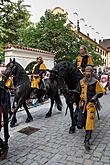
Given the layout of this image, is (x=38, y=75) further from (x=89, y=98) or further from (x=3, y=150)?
(x=3, y=150)

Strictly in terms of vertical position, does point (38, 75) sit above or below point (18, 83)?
above

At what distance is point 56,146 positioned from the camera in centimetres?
520

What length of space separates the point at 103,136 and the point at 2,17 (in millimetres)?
18345

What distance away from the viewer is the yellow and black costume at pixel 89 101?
16.2 ft

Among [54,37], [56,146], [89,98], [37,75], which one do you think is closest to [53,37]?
[54,37]

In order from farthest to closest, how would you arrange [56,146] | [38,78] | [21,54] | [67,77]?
[21,54] → [38,78] → [67,77] → [56,146]

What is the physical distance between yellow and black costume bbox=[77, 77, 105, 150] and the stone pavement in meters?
0.43

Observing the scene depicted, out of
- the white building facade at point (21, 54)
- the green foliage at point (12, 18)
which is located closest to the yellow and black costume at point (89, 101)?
the white building facade at point (21, 54)

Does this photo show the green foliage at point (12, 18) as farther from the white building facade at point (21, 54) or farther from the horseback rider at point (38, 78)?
the horseback rider at point (38, 78)

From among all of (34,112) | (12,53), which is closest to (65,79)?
(34,112)

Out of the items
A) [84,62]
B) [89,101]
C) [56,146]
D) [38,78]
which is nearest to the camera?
[89,101]

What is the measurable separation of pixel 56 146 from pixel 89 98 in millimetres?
1292

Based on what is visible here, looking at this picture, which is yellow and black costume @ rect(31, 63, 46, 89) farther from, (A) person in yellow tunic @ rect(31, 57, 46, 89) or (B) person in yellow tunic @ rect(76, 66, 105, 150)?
(B) person in yellow tunic @ rect(76, 66, 105, 150)

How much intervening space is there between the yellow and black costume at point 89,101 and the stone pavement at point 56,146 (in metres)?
0.43
